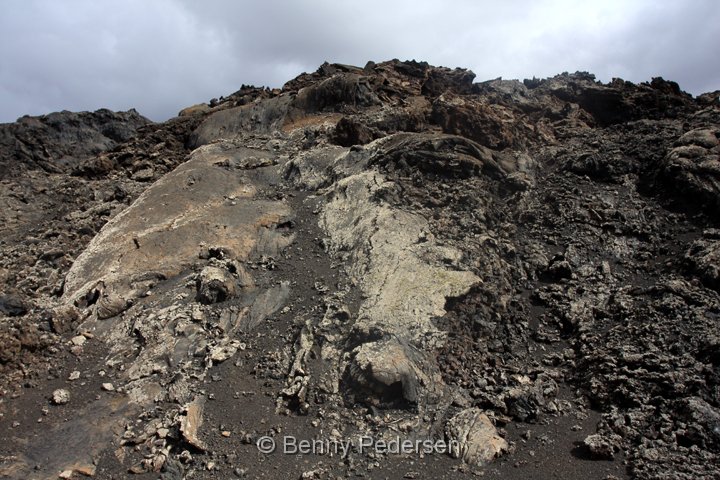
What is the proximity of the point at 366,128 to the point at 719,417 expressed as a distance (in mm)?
14996

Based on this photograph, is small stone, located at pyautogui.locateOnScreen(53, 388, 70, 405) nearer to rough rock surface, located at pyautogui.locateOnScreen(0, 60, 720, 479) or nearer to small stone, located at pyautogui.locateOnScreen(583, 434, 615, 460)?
rough rock surface, located at pyautogui.locateOnScreen(0, 60, 720, 479)

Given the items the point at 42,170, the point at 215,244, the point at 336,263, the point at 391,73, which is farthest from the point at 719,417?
the point at 42,170

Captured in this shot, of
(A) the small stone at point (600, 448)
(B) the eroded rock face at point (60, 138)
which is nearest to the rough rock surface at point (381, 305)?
(A) the small stone at point (600, 448)

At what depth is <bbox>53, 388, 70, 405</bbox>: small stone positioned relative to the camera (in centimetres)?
970

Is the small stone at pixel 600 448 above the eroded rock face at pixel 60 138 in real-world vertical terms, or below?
below

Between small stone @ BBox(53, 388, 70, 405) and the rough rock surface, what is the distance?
0.05 m

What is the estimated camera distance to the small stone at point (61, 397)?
9.70 m

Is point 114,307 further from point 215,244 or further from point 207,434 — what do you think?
point 207,434

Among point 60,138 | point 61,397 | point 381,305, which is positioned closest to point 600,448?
point 381,305

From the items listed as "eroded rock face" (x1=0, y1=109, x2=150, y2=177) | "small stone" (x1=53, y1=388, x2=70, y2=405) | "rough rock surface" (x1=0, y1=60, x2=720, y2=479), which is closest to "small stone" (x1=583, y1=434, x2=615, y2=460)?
"rough rock surface" (x1=0, y1=60, x2=720, y2=479)

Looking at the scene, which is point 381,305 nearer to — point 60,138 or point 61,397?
point 61,397

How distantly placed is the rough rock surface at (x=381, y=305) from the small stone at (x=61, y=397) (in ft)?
0.16

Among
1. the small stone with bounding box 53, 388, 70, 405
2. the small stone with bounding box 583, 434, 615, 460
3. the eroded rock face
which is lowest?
the small stone with bounding box 583, 434, 615, 460

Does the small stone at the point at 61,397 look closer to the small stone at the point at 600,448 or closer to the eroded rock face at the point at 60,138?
the small stone at the point at 600,448
